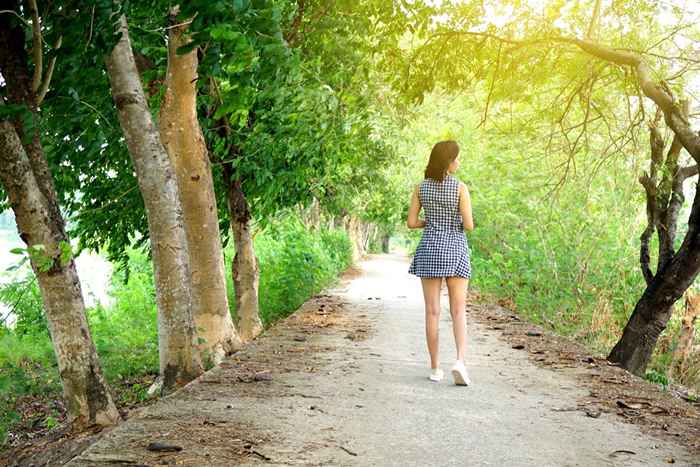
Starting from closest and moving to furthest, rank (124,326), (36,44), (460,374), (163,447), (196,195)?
(163,447) → (36,44) → (460,374) → (196,195) → (124,326)

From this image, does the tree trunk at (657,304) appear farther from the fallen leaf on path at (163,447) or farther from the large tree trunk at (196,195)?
the fallen leaf on path at (163,447)

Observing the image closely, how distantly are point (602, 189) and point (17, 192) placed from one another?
11178 mm

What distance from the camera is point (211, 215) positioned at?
27.9 feet

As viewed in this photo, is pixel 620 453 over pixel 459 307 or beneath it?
beneath

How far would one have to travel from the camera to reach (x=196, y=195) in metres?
8.33

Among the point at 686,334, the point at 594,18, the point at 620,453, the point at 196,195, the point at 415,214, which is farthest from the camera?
the point at 686,334

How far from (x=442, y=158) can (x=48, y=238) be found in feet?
11.1

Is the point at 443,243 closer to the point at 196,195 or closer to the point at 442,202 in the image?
the point at 442,202

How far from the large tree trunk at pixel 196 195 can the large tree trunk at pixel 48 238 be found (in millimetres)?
2612

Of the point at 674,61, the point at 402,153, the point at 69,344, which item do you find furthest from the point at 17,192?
the point at 402,153

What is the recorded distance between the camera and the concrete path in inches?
161

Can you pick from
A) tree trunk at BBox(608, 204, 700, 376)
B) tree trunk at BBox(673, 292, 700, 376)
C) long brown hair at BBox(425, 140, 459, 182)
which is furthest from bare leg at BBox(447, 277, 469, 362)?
tree trunk at BBox(673, 292, 700, 376)

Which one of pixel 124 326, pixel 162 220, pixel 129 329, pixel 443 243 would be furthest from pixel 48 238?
pixel 124 326

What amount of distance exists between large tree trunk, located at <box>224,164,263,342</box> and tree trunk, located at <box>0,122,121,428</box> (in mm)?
6374
